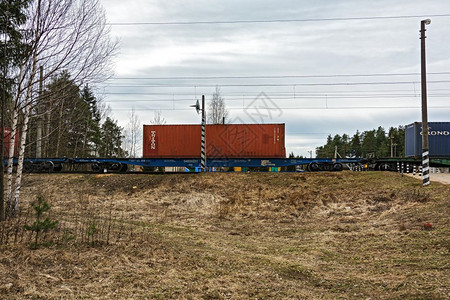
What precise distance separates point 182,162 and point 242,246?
13886mm

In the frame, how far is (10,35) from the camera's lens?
29.3 feet

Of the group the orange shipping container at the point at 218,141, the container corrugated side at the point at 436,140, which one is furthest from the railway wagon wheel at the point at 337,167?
the container corrugated side at the point at 436,140

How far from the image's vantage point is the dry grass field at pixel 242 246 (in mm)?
5453

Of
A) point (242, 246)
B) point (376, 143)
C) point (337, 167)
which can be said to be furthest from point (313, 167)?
point (376, 143)

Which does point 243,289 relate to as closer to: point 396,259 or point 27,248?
point 396,259

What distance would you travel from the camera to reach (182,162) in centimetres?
2244

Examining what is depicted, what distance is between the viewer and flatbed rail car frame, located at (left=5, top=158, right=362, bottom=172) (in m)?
22.0

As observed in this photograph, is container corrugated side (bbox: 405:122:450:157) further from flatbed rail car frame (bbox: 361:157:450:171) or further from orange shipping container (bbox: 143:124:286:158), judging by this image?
orange shipping container (bbox: 143:124:286:158)

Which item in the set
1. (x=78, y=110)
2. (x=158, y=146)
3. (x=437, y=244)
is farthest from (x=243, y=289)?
(x=158, y=146)

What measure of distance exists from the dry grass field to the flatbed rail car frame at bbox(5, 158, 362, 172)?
4389mm

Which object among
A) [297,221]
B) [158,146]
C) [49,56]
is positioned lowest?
[297,221]

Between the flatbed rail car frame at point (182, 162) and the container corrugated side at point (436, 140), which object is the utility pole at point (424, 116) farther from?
the container corrugated side at point (436, 140)

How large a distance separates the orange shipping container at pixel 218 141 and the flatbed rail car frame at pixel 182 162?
0.42 m

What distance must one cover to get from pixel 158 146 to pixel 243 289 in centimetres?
1808
